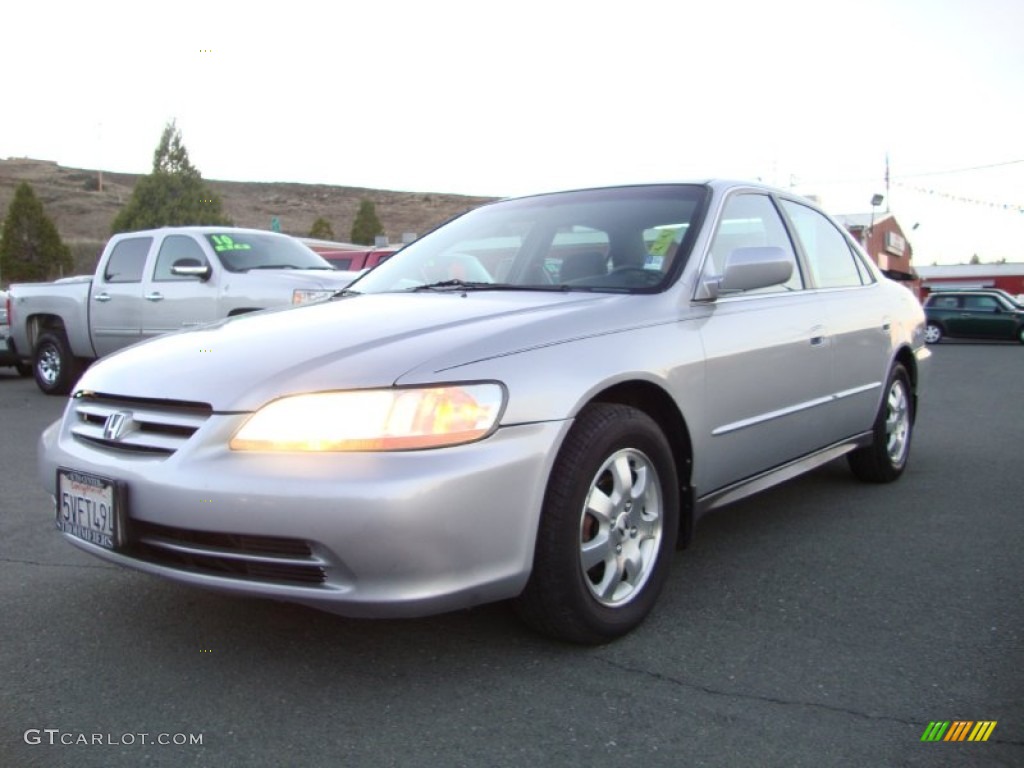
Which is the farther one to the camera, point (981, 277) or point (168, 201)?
point (981, 277)

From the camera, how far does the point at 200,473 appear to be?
8.10 feet

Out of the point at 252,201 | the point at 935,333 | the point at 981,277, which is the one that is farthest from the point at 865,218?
the point at 252,201

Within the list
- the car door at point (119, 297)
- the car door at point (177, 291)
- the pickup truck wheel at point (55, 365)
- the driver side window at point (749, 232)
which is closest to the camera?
the driver side window at point (749, 232)

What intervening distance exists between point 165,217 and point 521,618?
38634mm

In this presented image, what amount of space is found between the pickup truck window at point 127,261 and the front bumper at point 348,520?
25.7ft

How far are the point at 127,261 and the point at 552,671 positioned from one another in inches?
339

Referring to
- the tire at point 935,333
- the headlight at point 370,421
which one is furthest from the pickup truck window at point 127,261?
the tire at point 935,333

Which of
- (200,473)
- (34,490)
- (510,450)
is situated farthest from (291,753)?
(34,490)

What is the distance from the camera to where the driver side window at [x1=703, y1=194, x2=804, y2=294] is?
12.1 ft

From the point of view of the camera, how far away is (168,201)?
38.3m

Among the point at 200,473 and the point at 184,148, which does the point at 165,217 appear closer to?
the point at 184,148

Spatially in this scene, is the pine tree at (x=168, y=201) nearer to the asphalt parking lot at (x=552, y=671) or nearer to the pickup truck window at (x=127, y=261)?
the pickup truck window at (x=127, y=261)

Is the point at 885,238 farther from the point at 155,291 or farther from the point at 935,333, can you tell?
the point at 155,291

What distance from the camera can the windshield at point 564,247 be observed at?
11.7 feet
